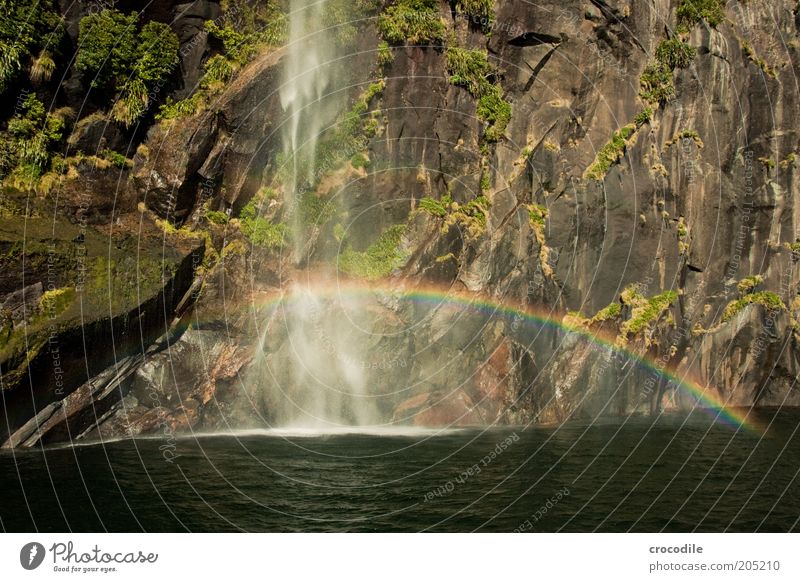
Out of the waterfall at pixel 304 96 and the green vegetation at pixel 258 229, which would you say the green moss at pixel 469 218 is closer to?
the waterfall at pixel 304 96

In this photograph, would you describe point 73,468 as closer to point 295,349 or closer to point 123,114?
point 295,349

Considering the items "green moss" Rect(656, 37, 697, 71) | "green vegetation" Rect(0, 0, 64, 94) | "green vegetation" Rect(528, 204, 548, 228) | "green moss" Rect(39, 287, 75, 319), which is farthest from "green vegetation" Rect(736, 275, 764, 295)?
"green vegetation" Rect(0, 0, 64, 94)

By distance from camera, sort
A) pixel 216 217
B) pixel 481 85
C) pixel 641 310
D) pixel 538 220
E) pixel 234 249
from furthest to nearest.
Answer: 1. pixel 481 85
2. pixel 641 310
3. pixel 538 220
4. pixel 234 249
5. pixel 216 217

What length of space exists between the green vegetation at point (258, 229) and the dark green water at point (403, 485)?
11119mm

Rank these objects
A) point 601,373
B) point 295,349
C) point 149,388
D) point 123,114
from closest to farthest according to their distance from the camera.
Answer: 1. point 149,388
2. point 123,114
3. point 295,349
4. point 601,373

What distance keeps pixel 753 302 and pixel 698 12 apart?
20.3 metres

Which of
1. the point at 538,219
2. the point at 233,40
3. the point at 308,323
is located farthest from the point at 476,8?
the point at 308,323

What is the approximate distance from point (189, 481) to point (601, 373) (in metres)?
25.0

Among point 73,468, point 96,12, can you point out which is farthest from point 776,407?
point 96,12

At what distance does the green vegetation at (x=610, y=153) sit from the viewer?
37719mm

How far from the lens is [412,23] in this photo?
3725 cm

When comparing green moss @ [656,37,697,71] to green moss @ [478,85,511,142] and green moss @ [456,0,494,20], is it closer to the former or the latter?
green moss @ [478,85,511,142]

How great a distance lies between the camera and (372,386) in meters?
33.5

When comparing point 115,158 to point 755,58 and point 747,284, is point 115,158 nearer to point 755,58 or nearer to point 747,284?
point 747,284
